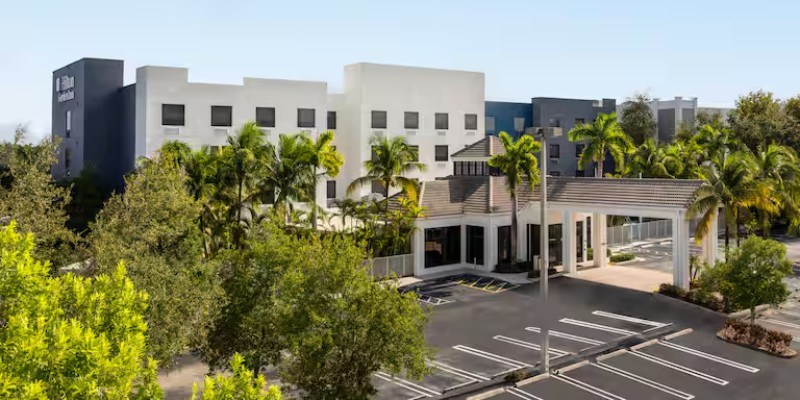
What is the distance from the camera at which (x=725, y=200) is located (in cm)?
3322

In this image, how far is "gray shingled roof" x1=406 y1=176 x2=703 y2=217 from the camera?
3447 cm

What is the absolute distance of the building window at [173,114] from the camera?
46062 millimetres

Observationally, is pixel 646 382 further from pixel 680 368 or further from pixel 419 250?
pixel 419 250

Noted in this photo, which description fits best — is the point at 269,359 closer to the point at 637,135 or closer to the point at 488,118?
the point at 488,118

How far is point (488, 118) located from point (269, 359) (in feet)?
183

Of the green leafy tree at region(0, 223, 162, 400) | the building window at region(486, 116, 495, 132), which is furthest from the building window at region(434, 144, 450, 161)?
the green leafy tree at region(0, 223, 162, 400)

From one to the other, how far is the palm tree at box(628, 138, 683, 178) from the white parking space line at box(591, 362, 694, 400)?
33.4 meters

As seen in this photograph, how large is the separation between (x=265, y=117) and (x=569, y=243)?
2297cm

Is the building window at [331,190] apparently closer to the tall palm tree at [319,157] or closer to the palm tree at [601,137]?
the tall palm tree at [319,157]

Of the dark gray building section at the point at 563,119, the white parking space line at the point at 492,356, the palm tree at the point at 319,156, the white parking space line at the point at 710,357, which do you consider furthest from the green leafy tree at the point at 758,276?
the dark gray building section at the point at 563,119

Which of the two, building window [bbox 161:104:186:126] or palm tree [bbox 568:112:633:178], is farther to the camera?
palm tree [bbox 568:112:633:178]

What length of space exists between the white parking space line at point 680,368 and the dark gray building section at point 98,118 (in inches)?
1541

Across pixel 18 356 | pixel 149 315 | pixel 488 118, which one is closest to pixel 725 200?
pixel 149 315

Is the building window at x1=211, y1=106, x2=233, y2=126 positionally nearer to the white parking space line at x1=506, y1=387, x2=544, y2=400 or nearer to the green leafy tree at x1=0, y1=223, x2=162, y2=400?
the white parking space line at x1=506, y1=387, x2=544, y2=400
